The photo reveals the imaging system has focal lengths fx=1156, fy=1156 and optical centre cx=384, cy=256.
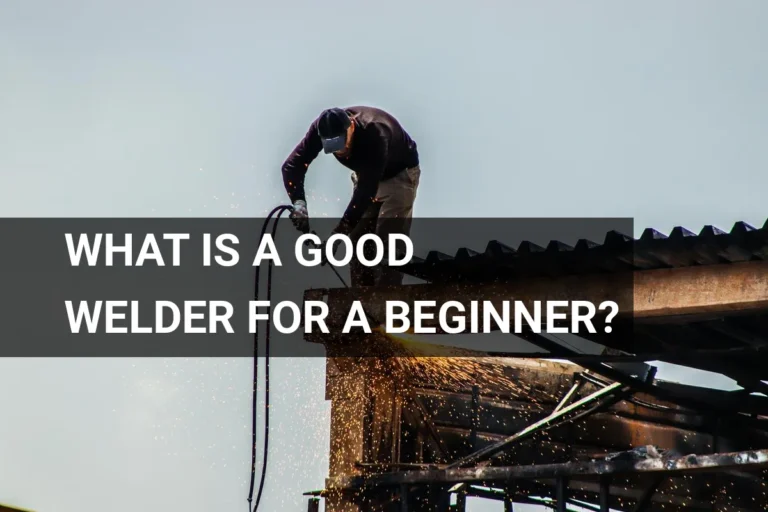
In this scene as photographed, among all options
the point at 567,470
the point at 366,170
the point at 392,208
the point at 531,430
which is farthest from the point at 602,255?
the point at 392,208

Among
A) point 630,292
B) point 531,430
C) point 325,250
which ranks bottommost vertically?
point 531,430

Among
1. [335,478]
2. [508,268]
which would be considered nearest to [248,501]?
[335,478]

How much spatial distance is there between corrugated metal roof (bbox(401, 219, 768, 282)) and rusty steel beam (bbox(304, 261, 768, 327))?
57 millimetres

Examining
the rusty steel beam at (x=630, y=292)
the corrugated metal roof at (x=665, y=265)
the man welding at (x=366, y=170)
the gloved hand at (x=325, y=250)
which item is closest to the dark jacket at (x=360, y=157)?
the man welding at (x=366, y=170)

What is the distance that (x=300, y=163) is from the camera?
8531 mm

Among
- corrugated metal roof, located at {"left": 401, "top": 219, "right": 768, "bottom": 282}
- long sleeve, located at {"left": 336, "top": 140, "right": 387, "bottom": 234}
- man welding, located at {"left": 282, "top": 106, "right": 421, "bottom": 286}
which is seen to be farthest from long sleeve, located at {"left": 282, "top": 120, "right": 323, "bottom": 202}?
corrugated metal roof, located at {"left": 401, "top": 219, "right": 768, "bottom": 282}

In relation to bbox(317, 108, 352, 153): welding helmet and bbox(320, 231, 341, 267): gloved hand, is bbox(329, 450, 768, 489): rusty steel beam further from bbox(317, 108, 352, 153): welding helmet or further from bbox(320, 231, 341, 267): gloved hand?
bbox(317, 108, 352, 153): welding helmet

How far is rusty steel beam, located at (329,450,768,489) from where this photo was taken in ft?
21.6

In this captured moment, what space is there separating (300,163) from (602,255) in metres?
2.69

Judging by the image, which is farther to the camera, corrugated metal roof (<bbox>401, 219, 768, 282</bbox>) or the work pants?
the work pants

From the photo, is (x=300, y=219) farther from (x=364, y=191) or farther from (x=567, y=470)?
(x=567, y=470)

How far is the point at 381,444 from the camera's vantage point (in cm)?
884

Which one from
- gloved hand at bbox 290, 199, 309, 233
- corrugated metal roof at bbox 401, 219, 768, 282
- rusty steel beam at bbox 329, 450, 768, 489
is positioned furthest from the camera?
gloved hand at bbox 290, 199, 309, 233

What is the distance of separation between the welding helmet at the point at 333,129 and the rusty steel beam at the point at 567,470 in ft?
7.71
